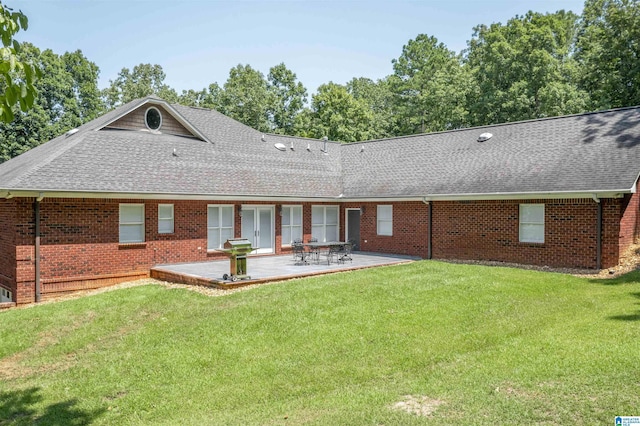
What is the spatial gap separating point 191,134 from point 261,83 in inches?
1126

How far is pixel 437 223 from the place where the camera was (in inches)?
736

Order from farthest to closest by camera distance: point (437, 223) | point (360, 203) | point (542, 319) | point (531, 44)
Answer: point (531, 44)
point (360, 203)
point (437, 223)
point (542, 319)

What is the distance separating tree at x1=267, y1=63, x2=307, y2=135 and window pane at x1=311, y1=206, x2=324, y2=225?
1038 inches

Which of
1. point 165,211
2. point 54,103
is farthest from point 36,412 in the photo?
point 54,103

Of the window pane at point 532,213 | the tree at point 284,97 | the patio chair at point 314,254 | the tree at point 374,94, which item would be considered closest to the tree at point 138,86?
the tree at point 284,97

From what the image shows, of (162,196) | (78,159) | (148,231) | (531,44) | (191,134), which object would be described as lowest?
(148,231)

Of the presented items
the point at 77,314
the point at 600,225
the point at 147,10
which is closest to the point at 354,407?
the point at 77,314

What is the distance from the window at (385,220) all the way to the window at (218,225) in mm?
6667

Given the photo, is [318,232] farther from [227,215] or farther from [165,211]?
[165,211]

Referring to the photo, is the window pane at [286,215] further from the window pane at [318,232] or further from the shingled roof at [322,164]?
the window pane at [318,232]

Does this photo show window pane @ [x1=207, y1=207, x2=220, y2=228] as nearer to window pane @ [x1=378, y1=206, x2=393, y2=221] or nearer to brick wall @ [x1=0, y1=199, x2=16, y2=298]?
brick wall @ [x1=0, y1=199, x2=16, y2=298]

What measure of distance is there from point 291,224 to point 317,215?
1651 mm

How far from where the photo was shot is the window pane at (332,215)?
22359 millimetres

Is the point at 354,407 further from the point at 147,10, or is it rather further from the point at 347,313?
the point at 147,10
